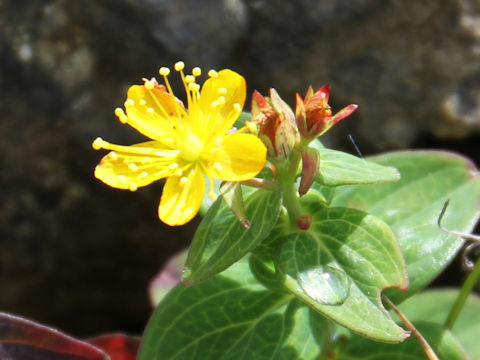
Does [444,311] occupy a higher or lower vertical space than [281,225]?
lower

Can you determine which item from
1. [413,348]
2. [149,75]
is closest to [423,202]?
[413,348]

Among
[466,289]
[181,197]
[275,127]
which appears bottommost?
[466,289]

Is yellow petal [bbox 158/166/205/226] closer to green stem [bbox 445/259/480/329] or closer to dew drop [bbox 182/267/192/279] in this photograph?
dew drop [bbox 182/267/192/279]

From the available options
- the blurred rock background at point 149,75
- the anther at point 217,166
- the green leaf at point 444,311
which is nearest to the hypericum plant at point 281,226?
the anther at point 217,166

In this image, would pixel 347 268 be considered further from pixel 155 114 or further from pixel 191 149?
pixel 155 114

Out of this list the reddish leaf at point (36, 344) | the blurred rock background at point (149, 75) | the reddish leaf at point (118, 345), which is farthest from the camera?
the blurred rock background at point (149, 75)

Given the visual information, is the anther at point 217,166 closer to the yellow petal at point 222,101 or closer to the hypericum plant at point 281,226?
the hypericum plant at point 281,226

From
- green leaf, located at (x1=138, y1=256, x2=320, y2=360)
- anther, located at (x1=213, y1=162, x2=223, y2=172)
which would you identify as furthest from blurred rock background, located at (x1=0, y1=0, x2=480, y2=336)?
anther, located at (x1=213, y1=162, x2=223, y2=172)
